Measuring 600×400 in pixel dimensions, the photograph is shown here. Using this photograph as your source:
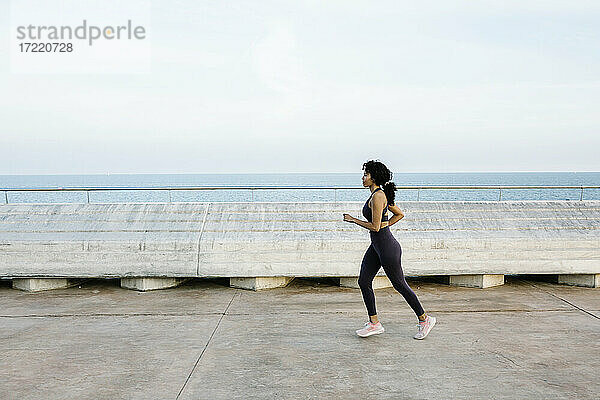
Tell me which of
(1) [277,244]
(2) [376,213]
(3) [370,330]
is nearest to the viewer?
(2) [376,213]

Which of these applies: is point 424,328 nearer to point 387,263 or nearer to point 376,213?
point 387,263

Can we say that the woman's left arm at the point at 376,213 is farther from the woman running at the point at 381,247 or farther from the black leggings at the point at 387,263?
the black leggings at the point at 387,263

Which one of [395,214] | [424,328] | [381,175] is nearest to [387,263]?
[395,214]

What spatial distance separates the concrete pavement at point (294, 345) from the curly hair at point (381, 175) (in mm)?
1485

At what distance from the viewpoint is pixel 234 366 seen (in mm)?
4977

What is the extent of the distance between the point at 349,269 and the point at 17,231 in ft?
16.1

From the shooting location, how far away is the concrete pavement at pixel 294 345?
176 inches

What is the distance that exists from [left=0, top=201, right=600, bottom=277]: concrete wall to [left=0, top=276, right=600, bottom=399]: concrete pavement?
0.35 meters

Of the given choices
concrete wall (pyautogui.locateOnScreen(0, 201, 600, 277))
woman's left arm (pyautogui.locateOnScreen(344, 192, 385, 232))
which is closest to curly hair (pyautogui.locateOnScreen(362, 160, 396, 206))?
woman's left arm (pyautogui.locateOnScreen(344, 192, 385, 232))

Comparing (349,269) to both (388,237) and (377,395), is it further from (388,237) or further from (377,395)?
(377,395)

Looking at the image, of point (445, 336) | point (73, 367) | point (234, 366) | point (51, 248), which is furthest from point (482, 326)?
point (51, 248)

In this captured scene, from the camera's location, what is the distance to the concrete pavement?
14.7 ft

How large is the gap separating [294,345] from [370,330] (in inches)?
31.6

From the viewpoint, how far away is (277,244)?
26.7ft
